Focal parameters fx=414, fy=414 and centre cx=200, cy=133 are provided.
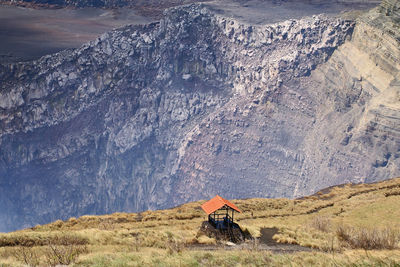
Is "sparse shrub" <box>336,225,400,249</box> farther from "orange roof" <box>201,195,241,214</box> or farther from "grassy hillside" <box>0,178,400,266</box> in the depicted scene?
"orange roof" <box>201,195,241,214</box>

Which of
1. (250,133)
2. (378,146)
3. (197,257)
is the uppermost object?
(197,257)

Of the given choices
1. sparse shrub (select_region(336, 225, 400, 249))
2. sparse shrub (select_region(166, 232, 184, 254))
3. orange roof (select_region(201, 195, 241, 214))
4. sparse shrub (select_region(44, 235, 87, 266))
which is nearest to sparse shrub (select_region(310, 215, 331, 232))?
sparse shrub (select_region(336, 225, 400, 249))

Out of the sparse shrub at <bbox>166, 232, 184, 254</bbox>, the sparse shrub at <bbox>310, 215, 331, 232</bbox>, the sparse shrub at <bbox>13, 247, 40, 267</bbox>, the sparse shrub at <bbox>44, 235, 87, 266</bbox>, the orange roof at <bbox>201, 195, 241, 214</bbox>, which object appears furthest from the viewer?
the sparse shrub at <bbox>310, 215, 331, 232</bbox>

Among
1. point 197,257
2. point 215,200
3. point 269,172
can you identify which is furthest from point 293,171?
point 197,257

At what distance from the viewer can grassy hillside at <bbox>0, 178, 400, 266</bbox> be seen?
23.8m

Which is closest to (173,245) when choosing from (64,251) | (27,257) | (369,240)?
(64,251)

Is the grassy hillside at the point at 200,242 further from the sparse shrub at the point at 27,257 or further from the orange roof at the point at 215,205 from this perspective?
the orange roof at the point at 215,205

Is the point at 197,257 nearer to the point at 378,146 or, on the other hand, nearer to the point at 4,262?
the point at 4,262

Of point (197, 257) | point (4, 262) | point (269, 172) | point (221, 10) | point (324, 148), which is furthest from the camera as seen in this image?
point (221, 10)

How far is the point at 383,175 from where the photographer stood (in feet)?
487

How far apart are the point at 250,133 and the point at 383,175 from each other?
65520mm

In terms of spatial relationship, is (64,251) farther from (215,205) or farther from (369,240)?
(369,240)

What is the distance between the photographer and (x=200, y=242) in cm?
3238

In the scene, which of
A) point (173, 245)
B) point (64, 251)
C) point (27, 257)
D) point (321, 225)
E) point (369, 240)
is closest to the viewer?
point (27, 257)
